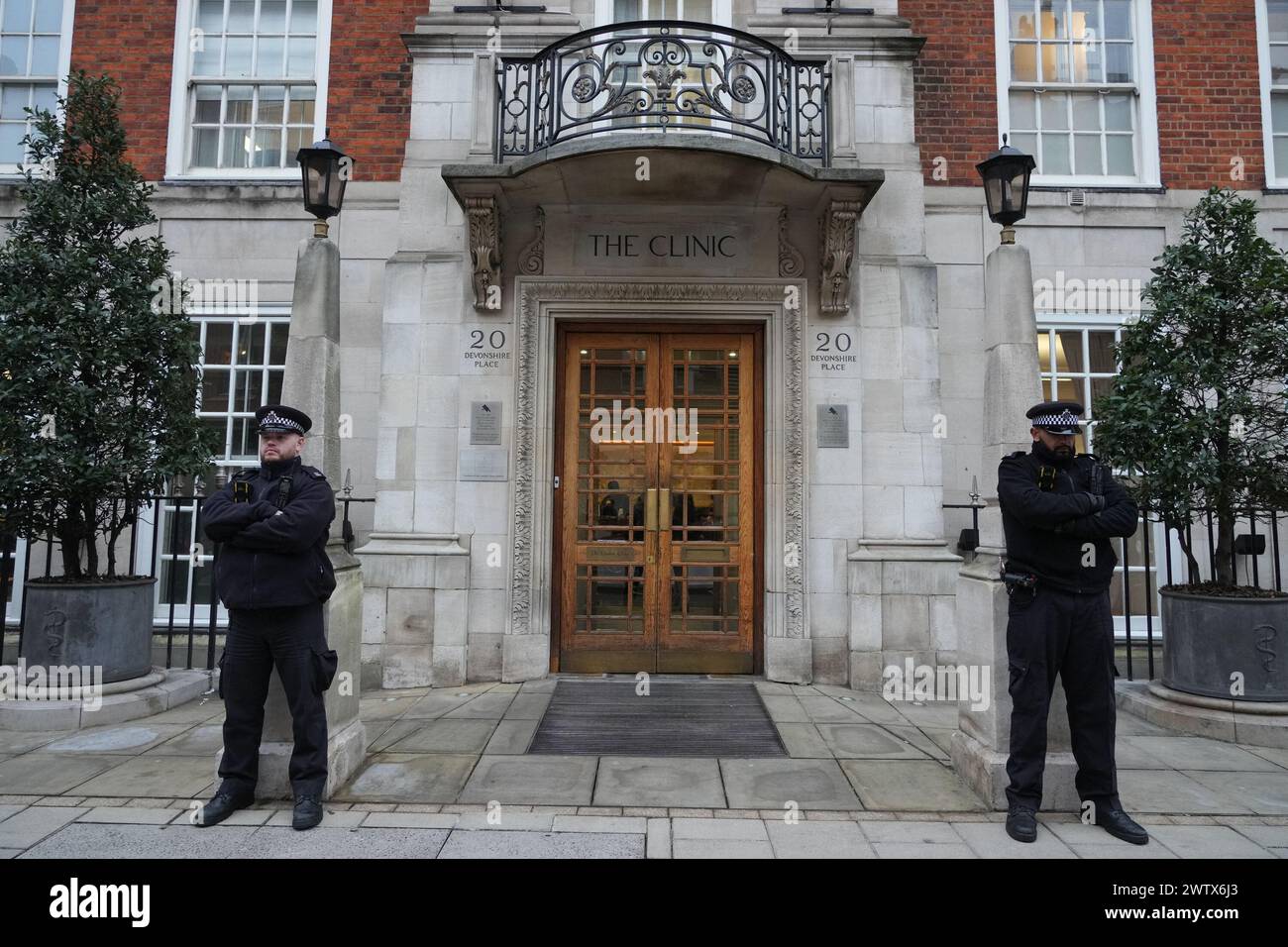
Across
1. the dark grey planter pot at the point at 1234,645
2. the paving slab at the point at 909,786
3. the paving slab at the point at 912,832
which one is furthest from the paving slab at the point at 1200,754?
the paving slab at the point at 912,832

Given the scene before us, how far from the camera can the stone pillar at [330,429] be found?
4.67 metres

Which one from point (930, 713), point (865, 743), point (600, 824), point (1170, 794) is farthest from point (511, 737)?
point (1170, 794)

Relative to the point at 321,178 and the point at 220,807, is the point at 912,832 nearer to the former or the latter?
the point at 220,807

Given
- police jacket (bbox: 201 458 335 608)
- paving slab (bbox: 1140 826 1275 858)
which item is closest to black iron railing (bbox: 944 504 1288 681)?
paving slab (bbox: 1140 826 1275 858)

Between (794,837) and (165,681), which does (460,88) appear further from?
(794,837)

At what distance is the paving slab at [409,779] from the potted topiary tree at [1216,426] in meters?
5.51

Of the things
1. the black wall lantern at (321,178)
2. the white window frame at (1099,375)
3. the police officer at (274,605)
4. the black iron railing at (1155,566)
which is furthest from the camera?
the white window frame at (1099,375)

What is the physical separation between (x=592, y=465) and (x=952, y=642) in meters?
3.83

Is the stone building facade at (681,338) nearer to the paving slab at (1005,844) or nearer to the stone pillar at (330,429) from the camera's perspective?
the stone pillar at (330,429)

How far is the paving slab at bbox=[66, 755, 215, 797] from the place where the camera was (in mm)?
4449

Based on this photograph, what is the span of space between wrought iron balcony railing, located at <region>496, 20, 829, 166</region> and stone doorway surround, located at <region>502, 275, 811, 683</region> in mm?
1399

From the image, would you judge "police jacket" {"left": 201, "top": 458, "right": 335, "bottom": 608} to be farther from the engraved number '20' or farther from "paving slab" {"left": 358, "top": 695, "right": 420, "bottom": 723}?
the engraved number '20'

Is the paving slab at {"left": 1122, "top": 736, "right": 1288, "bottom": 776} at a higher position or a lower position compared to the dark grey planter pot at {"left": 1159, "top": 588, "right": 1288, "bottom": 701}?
lower

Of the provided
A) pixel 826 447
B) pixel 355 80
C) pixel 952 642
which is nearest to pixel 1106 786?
pixel 952 642
